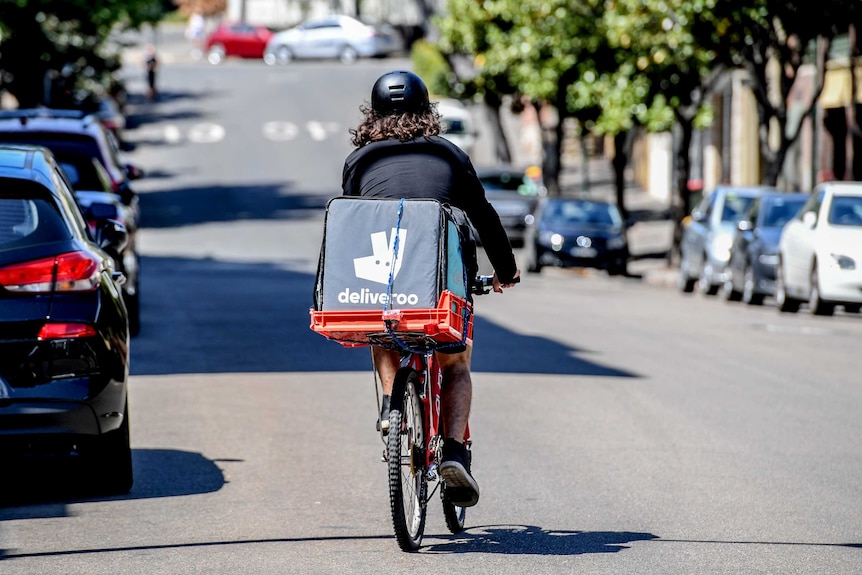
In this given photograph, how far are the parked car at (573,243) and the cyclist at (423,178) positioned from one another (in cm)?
2410

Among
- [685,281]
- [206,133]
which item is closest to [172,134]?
[206,133]

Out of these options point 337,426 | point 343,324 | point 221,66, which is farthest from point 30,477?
point 221,66

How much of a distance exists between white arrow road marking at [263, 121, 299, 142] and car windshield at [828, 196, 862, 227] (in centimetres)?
3605

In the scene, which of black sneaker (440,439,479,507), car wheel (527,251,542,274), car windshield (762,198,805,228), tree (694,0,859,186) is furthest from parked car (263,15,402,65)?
black sneaker (440,439,479,507)

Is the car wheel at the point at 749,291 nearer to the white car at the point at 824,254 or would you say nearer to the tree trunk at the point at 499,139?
the white car at the point at 824,254

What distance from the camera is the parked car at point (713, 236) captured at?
25875 mm

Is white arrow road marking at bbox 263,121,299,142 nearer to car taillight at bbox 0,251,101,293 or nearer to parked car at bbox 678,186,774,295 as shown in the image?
parked car at bbox 678,186,774,295

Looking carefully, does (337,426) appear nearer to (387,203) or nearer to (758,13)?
A: (387,203)

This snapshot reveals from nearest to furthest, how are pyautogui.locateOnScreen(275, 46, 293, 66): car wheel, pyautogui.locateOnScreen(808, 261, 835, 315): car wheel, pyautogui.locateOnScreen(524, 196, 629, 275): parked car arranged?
pyautogui.locateOnScreen(808, 261, 835, 315): car wheel → pyautogui.locateOnScreen(524, 196, 629, 275): parked car → pyautogui.locateOnScreen(275, 46, 293, 66): car wheel

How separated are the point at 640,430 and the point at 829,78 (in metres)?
27.5

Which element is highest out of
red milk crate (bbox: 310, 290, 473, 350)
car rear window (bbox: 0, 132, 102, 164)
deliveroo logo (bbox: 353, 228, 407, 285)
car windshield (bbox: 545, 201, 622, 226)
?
car rear window (bbox: 0, 132, 102, 164)

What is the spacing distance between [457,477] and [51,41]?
104 feet

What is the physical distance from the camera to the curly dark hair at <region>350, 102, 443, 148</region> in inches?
268

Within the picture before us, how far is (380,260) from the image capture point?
6430 millimetres
